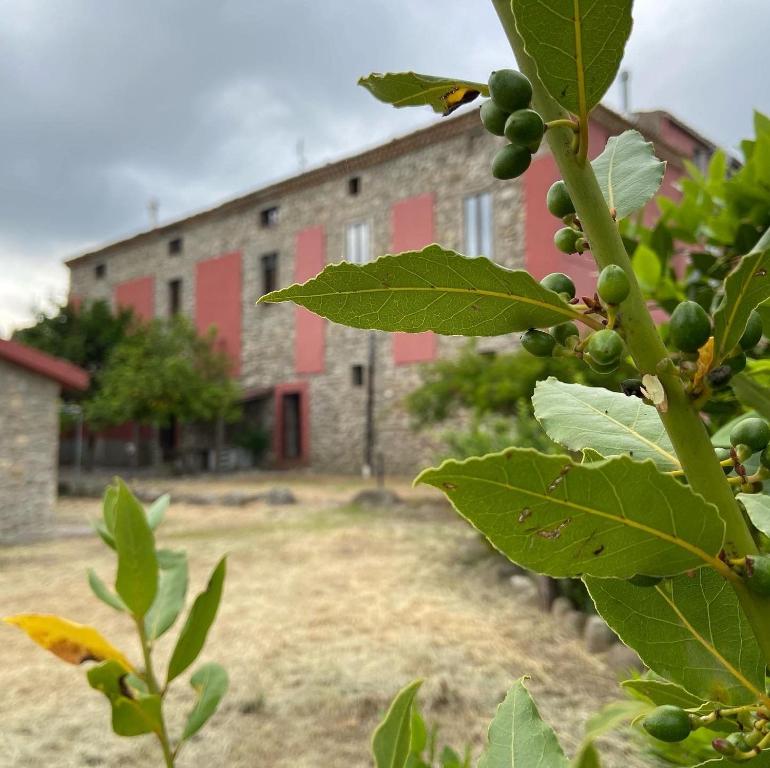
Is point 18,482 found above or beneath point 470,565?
above

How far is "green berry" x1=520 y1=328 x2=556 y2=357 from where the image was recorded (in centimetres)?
45

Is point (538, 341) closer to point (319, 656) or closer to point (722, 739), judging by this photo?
point (722, 739)

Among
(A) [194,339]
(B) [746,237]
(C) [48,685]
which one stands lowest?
(C) [48,685]

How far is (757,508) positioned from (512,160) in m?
0.27

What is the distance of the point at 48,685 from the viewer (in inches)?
141

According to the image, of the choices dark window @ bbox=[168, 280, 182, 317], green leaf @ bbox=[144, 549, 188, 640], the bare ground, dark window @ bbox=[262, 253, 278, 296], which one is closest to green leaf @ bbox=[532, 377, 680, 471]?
green leaf @ bbox=[144, 549, 188, 640]

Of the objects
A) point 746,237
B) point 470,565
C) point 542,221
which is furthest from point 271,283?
point 746,237

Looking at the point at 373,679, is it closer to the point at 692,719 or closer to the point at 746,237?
the point at 746,237

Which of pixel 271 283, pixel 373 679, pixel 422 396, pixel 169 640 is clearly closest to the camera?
pixel 373 679

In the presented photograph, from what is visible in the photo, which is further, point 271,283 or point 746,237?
point 271,283

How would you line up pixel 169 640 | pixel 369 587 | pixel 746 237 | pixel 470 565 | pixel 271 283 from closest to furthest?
pixel 746 237
pixel 169 640
pixel 369 587
pixel 470 565
pixel 271 283

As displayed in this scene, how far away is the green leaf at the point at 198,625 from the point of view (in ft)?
3.38

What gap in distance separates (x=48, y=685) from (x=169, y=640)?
2.54 feet

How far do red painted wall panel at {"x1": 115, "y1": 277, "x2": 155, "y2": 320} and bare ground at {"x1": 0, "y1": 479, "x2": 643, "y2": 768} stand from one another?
13766 mm
